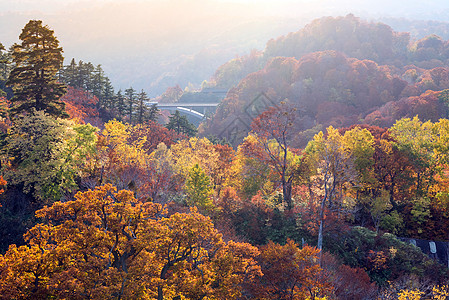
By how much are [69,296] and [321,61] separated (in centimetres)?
12280

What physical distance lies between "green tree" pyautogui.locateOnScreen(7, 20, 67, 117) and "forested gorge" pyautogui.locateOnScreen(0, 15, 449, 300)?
14 centimetres

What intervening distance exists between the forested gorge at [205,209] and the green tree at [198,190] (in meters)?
0.15

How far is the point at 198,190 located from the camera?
35562 mm

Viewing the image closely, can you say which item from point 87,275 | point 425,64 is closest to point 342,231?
point 87,275

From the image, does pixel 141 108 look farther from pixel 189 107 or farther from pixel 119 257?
pixel 189 107

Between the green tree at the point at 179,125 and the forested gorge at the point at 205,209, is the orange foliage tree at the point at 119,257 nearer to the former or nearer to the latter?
the forested gorge at the point at 205,209

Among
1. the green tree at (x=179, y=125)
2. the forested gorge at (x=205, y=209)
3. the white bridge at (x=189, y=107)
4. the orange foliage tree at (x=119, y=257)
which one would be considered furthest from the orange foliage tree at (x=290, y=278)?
the white bridge at (x=189, y=107)

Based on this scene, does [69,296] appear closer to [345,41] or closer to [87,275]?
[87,275]

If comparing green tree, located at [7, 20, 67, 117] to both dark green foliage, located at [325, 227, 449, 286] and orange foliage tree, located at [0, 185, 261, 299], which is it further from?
dark green foliage, located at [325, 227, 449, 286]

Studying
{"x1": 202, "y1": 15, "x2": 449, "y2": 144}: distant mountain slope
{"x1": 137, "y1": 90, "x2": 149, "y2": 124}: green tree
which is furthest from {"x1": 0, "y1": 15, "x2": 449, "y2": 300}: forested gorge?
{"x1": 202, "y1": 15, "x2": 449, "y2": 144}: distant mountain slope

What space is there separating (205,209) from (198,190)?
6.89 feet

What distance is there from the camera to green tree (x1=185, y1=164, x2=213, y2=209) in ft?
115

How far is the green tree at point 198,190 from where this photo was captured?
115 feet

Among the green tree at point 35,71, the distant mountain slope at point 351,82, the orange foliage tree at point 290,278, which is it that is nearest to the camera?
the orange foliage tree at point 290,278
